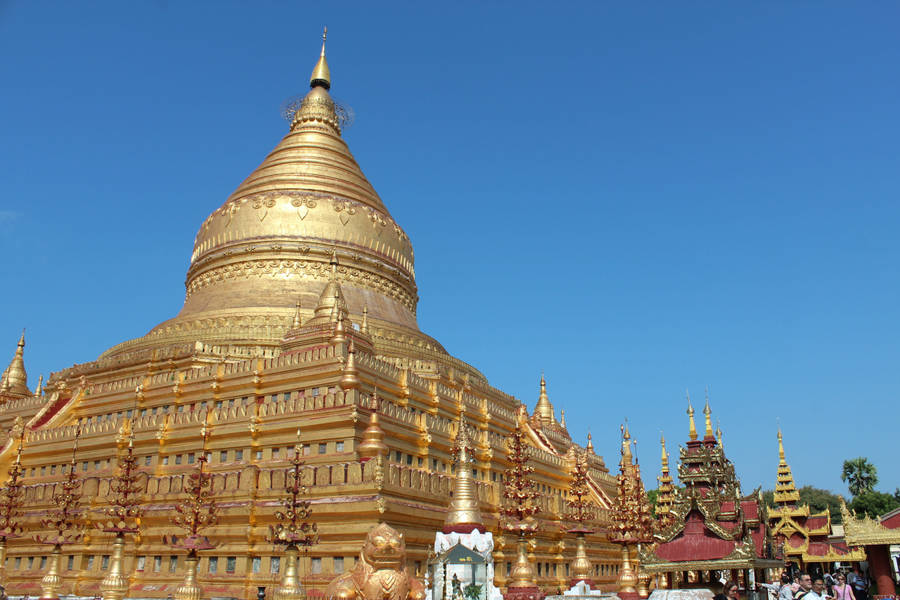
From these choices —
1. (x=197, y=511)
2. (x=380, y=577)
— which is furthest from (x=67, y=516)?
(x=380, y=577)

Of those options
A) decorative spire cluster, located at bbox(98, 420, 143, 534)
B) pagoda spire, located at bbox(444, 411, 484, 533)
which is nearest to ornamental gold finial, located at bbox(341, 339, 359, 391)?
pagoda spire, located at bbox(444, 411, 484, 533)

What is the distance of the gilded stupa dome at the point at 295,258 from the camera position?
31.8m

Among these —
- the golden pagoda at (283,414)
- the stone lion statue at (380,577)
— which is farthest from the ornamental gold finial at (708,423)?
the stone lion statue at (380,577)

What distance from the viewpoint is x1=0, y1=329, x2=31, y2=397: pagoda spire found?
120 ft

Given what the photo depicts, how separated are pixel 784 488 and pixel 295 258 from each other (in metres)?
32.5

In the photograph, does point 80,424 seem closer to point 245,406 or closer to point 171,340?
point 171,340

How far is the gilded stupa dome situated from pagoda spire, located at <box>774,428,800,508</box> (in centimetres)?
2375

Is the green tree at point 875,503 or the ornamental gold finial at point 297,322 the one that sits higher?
the ornamental gold finial at point 297,322

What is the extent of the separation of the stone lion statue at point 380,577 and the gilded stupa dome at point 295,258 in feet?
58.7

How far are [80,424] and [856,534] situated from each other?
3167cm

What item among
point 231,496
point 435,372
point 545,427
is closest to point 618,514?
point 435,372

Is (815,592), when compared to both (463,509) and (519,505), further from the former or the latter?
(519,505)

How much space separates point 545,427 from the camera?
38.0 meters

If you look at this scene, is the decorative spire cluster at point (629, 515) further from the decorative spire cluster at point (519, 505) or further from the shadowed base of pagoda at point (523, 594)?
the shadowed base of pagoda at point (523, 594)
